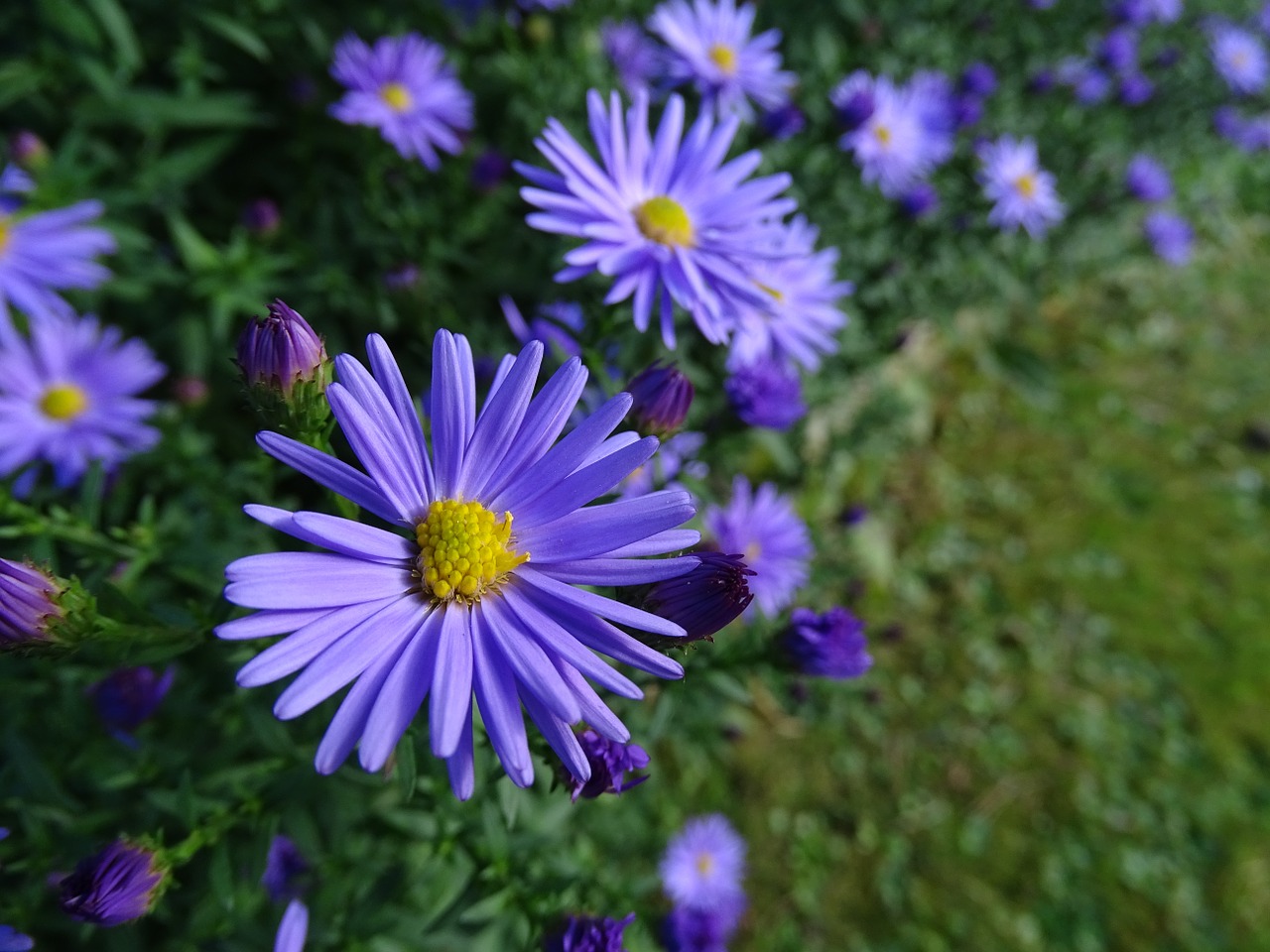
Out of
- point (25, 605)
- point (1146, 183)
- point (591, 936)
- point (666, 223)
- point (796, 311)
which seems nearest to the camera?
point (25, 605)

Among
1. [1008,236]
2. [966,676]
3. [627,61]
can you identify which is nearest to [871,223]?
[627,61]

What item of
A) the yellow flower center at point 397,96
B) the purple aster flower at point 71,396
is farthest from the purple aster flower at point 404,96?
the purple aster flower at point 71,396

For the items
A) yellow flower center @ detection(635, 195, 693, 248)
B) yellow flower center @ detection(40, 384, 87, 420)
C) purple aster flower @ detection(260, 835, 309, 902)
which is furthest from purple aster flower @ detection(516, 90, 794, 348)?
yellow flower center @ detection(40, 384, 87, 420)

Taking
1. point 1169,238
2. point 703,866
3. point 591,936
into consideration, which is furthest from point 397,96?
point 1169,238

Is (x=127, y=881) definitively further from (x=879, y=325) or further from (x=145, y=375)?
(x=879, y=325)

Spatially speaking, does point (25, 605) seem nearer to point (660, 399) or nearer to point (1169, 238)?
point (660, 399)

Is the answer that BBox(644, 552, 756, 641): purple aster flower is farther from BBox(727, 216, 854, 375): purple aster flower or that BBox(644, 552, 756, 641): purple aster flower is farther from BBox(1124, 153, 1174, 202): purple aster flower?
A: BBox(1124, 153, 1174, 202): purple aster flower
